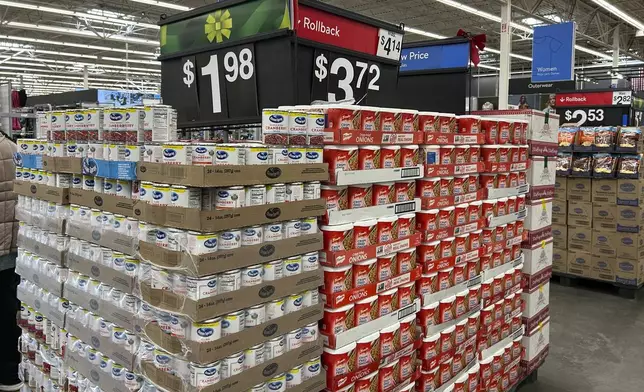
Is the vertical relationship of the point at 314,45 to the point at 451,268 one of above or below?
above

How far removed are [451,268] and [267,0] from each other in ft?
6.06

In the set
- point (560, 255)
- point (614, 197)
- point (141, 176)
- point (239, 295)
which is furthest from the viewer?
point (560, 255)

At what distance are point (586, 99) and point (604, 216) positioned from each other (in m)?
1.90

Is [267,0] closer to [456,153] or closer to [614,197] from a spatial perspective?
[456,153]

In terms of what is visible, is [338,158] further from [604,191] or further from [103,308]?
[604,191]

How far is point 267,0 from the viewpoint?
279 cm

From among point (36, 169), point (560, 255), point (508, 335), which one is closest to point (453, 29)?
point (560, 255)

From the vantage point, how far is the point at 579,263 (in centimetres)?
739

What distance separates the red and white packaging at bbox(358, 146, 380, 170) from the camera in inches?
97.5

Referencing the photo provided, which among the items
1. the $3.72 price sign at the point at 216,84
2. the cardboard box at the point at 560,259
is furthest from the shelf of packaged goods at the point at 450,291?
the cardboard box at the point at 560,259

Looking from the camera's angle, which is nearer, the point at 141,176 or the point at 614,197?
the point at 141,176

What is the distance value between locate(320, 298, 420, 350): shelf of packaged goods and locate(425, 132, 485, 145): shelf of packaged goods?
89 centimetres

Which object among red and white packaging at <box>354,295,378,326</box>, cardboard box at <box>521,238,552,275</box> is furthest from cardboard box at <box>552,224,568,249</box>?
red and white packaging at <box>354,295,378,326</box>

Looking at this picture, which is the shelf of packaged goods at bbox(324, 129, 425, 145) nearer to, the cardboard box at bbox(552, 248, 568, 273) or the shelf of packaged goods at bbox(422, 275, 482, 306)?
the shelf of packaged goods at bbox(422, 275, 482, 306)
